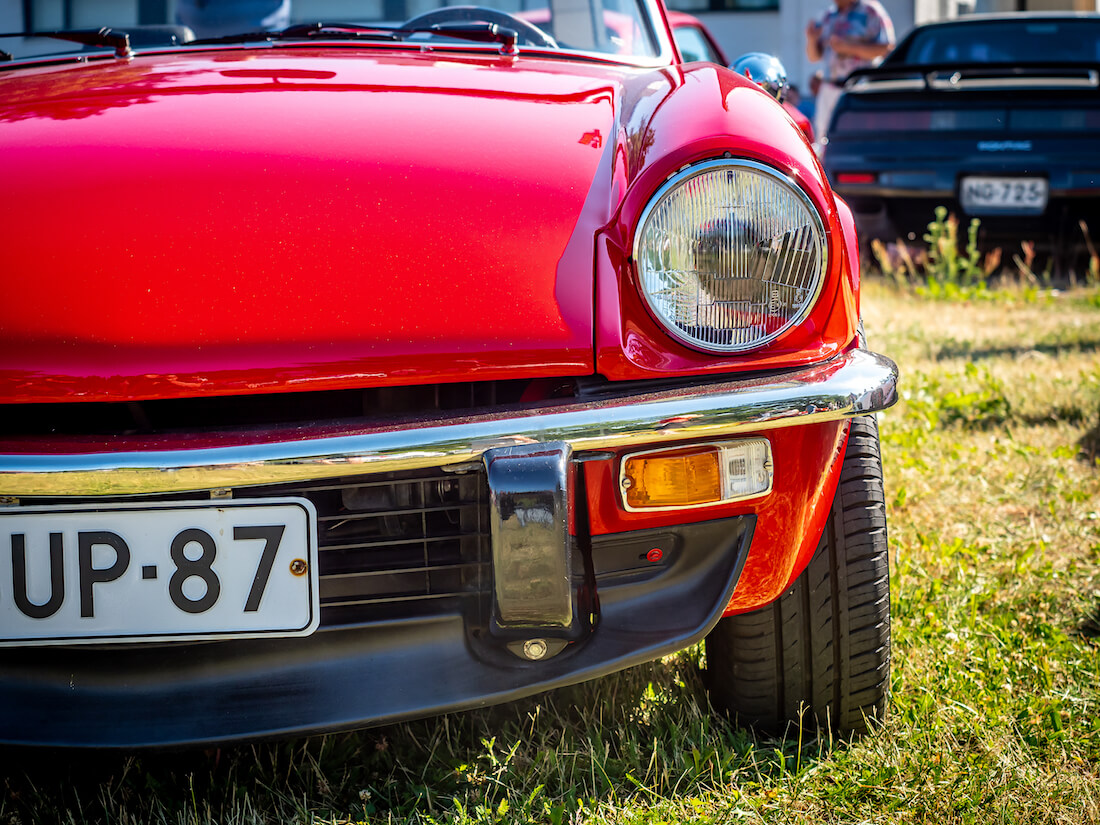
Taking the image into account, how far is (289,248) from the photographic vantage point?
130cm

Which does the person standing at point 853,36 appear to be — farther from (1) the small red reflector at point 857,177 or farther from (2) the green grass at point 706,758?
(2) the green grass at point 706,758

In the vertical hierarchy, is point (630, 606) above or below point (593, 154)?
below

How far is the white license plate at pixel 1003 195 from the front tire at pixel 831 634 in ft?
13.2

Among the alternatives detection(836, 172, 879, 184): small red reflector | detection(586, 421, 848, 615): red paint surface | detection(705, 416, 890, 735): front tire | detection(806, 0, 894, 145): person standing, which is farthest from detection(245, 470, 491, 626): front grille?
detection(806, 0, 894, 145): person standing

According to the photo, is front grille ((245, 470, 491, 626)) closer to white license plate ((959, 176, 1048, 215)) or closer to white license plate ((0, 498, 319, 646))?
white license plate ((0, 498, 319, 646))

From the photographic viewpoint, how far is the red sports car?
1.24 metres

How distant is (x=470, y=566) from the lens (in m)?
1.36

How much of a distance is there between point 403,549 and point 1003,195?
460 centimetres

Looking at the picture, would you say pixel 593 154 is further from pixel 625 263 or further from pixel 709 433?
pixel 709 433

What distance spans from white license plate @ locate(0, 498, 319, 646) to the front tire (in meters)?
0.64

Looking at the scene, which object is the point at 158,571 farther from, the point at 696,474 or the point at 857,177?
the point at 857,177

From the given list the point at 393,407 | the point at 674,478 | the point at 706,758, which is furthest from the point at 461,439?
the point at 706,758

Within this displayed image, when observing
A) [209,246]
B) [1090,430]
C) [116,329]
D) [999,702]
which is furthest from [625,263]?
[1090,430]

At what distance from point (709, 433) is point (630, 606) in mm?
263
